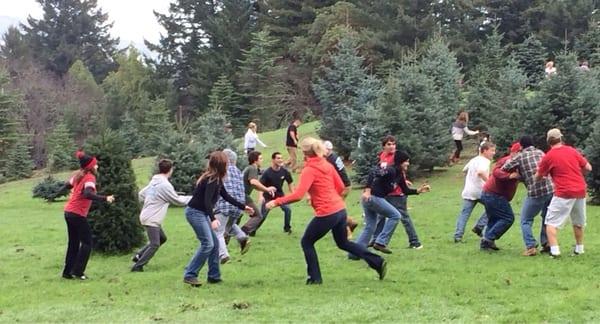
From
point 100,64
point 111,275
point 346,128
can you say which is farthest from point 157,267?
point 100,64

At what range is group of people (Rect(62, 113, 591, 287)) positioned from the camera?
9287 millimetres

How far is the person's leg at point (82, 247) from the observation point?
419 inches

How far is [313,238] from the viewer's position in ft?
30.4

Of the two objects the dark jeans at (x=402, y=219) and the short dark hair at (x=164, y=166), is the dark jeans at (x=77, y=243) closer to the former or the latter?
the short dark hair at (x=164, y=166)

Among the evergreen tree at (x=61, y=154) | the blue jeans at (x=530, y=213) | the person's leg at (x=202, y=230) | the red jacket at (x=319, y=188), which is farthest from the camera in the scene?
the evergreen tree at (x=61, y=154)

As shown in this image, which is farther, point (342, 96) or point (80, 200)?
point (342, 96)

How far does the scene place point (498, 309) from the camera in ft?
26.0

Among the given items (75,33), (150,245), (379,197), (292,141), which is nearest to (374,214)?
(379,197)

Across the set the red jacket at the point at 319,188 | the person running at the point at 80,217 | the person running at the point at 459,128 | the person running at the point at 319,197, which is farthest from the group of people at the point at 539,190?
the person running at the point at 459,128

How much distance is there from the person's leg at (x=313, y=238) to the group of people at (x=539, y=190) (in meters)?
3.51

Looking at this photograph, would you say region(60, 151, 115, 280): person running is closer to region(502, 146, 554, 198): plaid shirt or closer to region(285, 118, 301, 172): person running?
region(502, 146, 554, 198): plaid shirt

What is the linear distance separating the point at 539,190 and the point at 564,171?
703mm

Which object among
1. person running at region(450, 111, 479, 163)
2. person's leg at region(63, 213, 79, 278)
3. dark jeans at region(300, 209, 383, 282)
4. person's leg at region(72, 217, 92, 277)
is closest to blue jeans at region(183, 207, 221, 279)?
dark jeans at region(300, 209, 383, 282)

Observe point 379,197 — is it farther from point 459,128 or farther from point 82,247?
point 459,128
